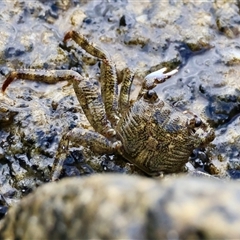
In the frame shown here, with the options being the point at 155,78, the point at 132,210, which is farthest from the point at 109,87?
the point at 132,210

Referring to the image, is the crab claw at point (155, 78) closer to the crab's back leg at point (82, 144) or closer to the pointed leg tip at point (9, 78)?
→ the crab's back leg at point (82, 144)

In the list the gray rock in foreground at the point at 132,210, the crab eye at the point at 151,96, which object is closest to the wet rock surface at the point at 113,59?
the crab eye at the point at 151,96

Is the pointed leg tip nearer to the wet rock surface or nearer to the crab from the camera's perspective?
the crab

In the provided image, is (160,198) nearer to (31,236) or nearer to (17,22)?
(31,236)

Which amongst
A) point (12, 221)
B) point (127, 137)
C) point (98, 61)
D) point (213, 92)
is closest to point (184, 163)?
point (127, 137)

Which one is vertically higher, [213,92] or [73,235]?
[73,235]

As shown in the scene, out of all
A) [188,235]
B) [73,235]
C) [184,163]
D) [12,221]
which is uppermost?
[188,235]
